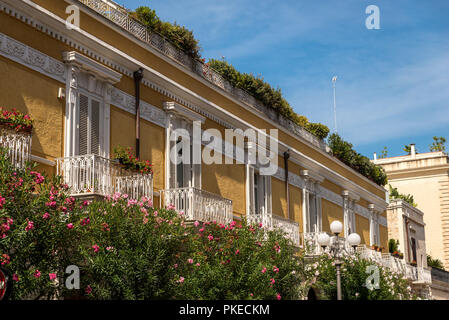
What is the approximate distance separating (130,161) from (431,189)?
37277 millimetres

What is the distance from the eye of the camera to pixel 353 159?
3122 cm

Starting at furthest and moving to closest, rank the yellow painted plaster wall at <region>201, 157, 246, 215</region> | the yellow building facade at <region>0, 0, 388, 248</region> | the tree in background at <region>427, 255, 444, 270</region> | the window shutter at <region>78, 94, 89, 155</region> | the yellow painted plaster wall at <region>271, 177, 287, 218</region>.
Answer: the tree in background at <region>427, 255, 444, 270</region>
the yellow painted plaster wall at <region>271, 177, 287, 218</region>
the yellow painted plaster wall at <region>201, 157, 246, 215</region>
the window shutter at <region>78, 94, 89, 155</region>
the yellow building facade at <region>0, 0, 388, 248</region>

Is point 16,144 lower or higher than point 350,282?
higher

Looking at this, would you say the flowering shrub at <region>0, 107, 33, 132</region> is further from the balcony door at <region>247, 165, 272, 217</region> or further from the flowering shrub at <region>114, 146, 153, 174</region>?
the balcony door at <region>247, 165, 272, 217</region>

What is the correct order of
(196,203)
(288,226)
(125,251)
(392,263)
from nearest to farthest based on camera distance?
(125,251) → (196,203) → (288,226) → (392,263)

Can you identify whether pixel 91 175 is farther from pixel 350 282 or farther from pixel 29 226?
pixel 350 282

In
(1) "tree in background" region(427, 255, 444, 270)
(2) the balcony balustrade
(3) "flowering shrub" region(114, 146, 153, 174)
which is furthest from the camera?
(1) "tree in background" region(427, 255, 444, 270)

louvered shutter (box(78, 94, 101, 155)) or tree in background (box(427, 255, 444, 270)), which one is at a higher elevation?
louvered shutter (box(78, 94, 101, 155))

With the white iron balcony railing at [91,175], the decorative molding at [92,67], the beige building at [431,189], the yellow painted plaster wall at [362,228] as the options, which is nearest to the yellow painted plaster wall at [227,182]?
the decorative molding at [92,67]

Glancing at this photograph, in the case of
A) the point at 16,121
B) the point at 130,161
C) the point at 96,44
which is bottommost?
the point at 130,161

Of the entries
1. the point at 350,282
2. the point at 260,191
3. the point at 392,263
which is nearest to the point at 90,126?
the point at 260,191

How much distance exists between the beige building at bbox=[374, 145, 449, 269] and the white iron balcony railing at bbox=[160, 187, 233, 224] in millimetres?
33939

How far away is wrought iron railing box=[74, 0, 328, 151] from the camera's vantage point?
651 inches

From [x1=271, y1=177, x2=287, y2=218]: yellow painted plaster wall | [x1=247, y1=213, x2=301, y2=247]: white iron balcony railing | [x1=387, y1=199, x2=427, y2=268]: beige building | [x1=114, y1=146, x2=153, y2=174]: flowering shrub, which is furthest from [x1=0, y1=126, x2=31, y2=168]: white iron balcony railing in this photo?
[x1=387, y1=199, x2=427, y2=268]: beige building
